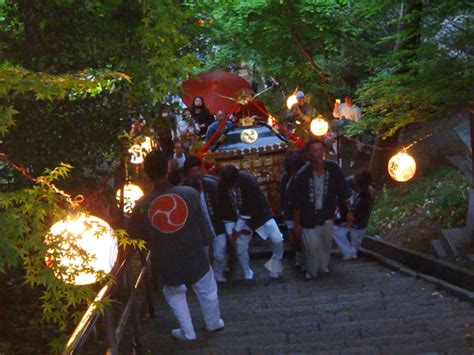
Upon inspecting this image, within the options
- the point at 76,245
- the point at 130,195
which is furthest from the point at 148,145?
the point at 76,245

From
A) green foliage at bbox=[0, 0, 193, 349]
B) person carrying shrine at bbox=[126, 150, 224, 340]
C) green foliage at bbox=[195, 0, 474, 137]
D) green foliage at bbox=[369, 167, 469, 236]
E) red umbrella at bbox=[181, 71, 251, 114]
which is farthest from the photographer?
red umbrella at bbox=[181, 71, 251, 114]

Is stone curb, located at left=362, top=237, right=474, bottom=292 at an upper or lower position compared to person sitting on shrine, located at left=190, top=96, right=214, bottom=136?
lower

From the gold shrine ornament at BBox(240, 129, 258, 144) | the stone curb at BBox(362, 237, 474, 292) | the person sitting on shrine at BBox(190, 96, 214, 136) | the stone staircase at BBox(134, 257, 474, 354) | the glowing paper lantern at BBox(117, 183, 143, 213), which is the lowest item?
the stone staircase at BBox(134, 257, 474, 354)

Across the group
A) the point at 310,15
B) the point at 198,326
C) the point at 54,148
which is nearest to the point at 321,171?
the point at 198,326

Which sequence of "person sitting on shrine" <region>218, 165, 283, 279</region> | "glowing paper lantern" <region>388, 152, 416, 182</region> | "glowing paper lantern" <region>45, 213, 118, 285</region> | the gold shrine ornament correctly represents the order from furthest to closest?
the gold shrine ornament, "glowing paper lantern" <region>388, 152, 416, 182</region>, "person sitting on shrine" <region>218, 165, 283, 279</region>, "glowing paper lantern" <region>45, 213, 118, 285</region>

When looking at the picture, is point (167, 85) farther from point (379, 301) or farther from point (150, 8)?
point (379, 301)

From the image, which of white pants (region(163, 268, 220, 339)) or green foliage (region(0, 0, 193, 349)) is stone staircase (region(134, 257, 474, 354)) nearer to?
white pants (region(163, 268, 220, 339))

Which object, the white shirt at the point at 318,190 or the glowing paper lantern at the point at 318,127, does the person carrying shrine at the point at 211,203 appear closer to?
the white shirt at the point at 318,190

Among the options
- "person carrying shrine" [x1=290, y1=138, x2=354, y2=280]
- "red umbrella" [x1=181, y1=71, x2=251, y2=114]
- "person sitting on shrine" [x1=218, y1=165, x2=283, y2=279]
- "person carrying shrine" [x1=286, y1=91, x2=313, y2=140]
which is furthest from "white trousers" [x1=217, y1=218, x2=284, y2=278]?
"red umbrella" [x1=181, y1=71, x2=251, y2=114]

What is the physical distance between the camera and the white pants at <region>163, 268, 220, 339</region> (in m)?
6.79

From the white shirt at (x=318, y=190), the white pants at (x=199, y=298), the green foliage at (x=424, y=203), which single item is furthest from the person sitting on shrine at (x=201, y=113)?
the white pants at (x=199, y=298)

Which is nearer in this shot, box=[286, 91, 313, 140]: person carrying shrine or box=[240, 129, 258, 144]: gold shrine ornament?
box=[240, 129, 258, 144]: gold shrine ornament

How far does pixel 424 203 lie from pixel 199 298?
8.05m

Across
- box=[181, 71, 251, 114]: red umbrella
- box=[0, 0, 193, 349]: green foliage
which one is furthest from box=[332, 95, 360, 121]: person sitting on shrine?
box=[0, 0, 193, 349]: green foliage
